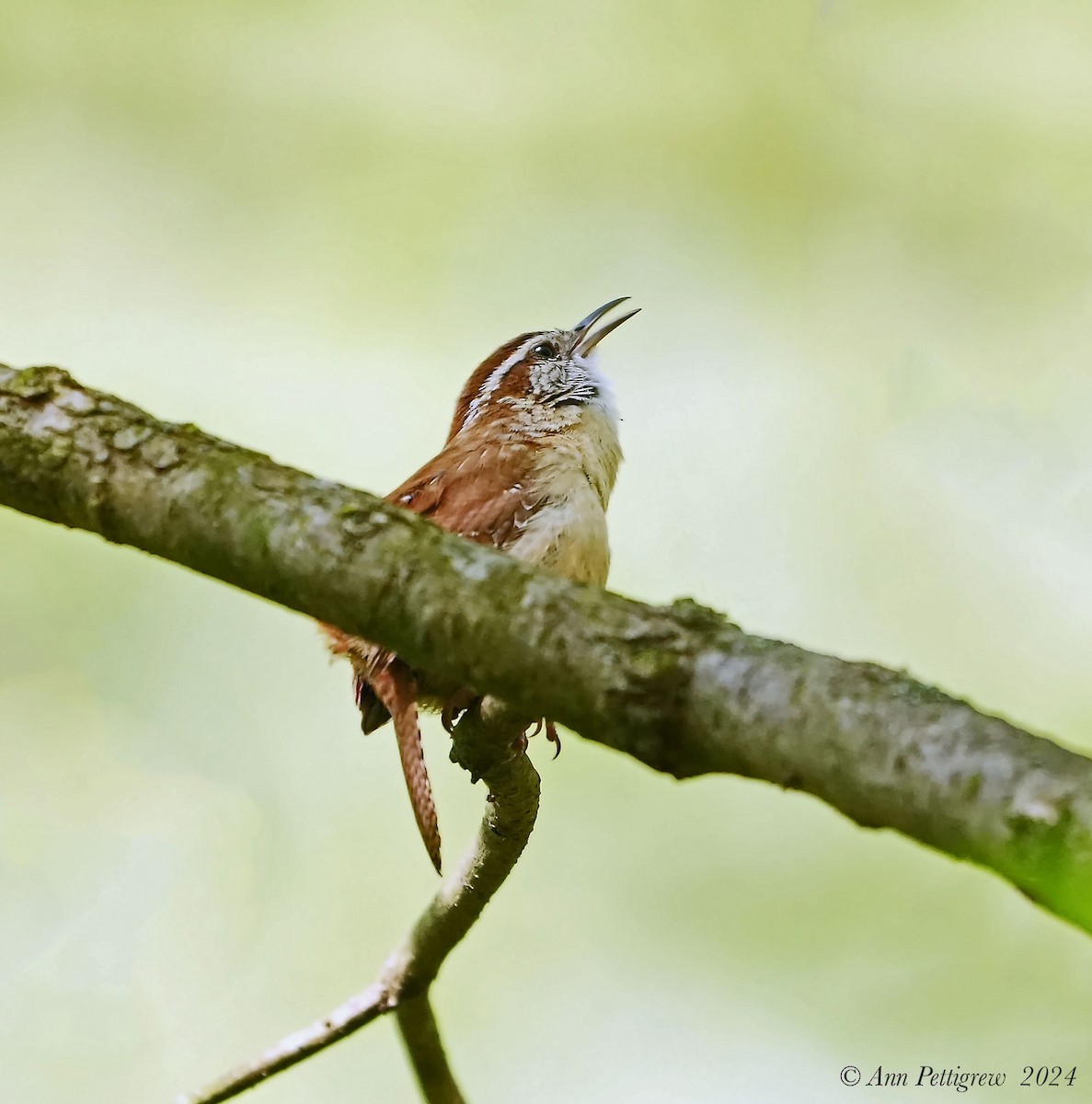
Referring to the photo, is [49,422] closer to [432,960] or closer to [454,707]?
[454,707]

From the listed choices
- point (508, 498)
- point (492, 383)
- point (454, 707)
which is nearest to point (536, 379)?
point (492, 383)

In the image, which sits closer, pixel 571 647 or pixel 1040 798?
pixel 1040 798

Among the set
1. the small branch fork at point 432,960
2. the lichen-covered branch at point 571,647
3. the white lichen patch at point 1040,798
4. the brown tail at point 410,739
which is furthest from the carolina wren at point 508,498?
the white lichen patch at point 1040,798

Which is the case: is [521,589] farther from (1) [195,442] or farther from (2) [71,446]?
(2) [71,446]

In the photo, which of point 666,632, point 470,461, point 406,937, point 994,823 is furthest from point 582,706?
point 406,937

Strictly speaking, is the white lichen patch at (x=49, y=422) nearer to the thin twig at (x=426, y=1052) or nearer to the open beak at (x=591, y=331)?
the thin twig at (x=426, y=1052)
